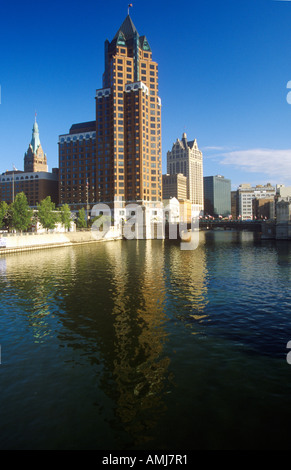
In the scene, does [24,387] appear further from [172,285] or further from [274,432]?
[172,285]

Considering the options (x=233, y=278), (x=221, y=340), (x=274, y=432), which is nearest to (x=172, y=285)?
(x=233, y=278)

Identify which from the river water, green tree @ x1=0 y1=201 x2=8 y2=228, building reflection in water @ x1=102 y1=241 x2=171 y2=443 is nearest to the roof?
green tree @ x1=0 y1=201 x2=8 y2=228

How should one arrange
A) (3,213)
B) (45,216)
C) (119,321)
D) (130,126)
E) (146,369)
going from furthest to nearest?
(130,126) < (45,216) < (3,213) < (119,321) < (146,369)

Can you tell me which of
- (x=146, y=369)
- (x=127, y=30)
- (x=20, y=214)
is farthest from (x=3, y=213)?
(x=127, y=30)

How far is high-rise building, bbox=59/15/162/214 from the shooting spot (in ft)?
572

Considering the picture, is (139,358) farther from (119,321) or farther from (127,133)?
(127,133)

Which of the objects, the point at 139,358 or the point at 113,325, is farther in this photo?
the point at 113,325

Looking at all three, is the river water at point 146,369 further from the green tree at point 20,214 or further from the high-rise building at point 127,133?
the high-rise building at point 127,133

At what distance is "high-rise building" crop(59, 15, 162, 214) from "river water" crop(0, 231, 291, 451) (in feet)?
472

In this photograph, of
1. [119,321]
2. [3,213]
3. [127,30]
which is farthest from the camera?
[127,30]

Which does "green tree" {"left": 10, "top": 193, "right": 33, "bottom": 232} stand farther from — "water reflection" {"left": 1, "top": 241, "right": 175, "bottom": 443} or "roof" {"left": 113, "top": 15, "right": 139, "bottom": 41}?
"roof" {"left": 113, "top": 15, "right": 139, "bottom": 41}

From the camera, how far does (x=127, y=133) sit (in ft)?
577

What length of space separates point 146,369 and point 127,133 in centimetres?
17169

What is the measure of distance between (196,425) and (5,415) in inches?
313
